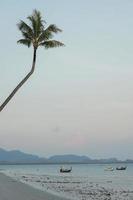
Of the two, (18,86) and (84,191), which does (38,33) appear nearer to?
(18,86)

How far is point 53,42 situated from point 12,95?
5841 millimetres

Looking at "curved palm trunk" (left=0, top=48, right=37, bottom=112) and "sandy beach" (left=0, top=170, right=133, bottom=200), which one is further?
"sandy beach" (left=0, top=170, right=133, bottom=200)

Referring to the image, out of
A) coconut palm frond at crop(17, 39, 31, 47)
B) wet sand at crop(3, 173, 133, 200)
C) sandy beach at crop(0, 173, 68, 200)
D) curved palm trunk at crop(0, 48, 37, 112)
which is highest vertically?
coconut palm frond at crop(17, 39, 31, 47)

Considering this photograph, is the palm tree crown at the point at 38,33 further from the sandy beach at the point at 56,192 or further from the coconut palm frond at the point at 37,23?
the sandy beach at the point at 56,192

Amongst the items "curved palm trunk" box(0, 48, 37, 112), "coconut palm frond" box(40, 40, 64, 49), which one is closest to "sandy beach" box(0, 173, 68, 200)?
"curved palm trunk" box(0, 48, 37, 112)

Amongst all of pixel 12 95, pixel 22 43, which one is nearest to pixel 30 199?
pixel 12 95

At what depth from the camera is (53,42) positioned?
40.8 meters

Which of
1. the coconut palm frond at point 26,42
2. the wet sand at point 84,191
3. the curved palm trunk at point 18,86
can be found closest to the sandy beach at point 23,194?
the wet sand at point 84,191

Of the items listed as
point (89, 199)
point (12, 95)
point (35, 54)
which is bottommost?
point (89, 199)

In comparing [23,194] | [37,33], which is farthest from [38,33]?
[23,194]

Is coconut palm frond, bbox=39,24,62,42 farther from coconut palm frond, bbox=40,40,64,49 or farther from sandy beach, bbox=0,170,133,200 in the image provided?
sandy beach, bbox=0,170,133,200

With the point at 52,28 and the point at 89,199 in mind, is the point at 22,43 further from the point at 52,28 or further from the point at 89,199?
the point at 89,199

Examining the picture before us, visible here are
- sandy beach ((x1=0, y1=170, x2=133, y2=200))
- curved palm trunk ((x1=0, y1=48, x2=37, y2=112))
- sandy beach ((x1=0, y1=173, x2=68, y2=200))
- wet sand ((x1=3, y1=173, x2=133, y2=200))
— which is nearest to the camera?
curved palm trunk ((x1=0, y1=48, x2=37, y2=112))

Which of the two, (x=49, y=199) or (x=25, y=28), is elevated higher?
(x=25, y=28)
